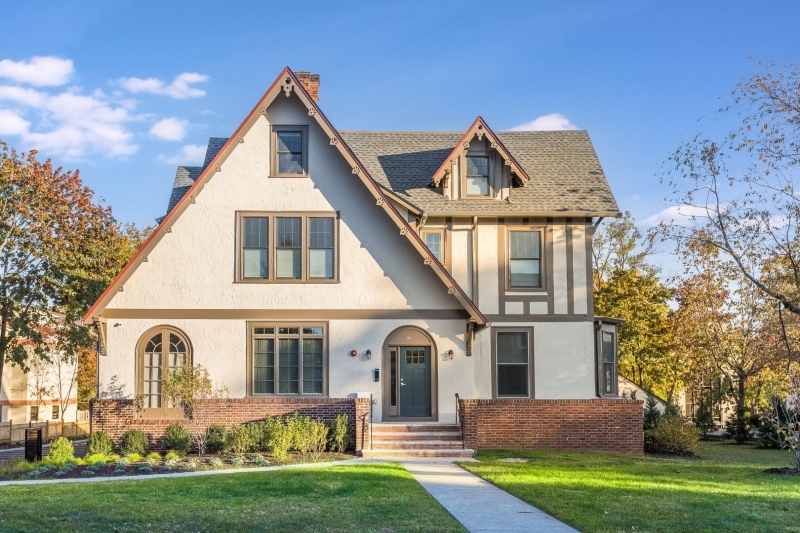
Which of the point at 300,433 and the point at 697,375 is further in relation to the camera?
the point at 697,375

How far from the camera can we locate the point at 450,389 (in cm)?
2214

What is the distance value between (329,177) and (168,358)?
6415mm

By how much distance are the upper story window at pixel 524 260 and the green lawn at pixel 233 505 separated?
34.2ft

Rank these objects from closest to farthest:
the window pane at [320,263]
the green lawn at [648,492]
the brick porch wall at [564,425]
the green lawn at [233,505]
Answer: the green lawn at [233,505], the green lawn at [648,492], the window pane at [320,263], the brick porch wall at [564,425]

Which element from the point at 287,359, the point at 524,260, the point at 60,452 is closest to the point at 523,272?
A: the point at 524,260

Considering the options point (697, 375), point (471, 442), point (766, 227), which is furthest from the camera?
point (697, 375)

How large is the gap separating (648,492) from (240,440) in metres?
10.2

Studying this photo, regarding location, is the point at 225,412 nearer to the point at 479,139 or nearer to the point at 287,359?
the point at 287,359

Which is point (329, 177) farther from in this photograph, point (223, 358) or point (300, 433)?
point (300, 433)

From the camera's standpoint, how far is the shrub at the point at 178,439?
20.4m

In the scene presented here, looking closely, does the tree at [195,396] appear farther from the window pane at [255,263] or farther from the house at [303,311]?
the window pane at [255,263]

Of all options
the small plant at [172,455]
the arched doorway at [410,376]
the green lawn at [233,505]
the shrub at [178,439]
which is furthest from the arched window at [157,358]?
the green lawn at [233,505]

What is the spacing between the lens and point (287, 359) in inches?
864

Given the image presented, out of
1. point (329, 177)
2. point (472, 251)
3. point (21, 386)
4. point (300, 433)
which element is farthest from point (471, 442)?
point (21, 386)
